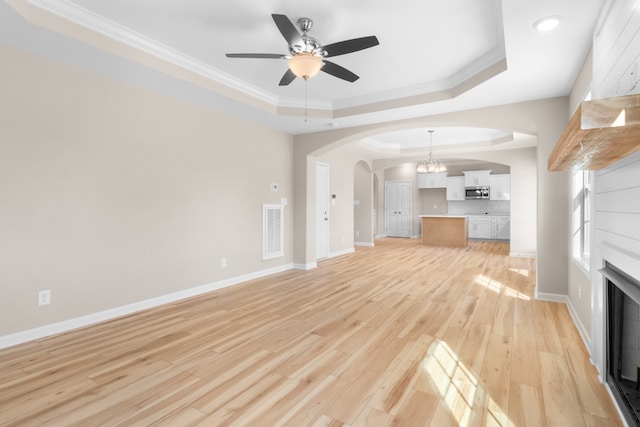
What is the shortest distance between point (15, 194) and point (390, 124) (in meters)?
4.70

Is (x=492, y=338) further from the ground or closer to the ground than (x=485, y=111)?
closer to the ground

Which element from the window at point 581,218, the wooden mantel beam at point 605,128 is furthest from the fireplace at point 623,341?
the window at point 581,218

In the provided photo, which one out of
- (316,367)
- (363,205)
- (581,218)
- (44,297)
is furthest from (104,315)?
(363,205)

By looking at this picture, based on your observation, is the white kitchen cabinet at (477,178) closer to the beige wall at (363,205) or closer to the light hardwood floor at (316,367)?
the beige wall at (363,205)

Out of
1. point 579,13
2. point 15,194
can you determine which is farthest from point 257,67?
point 579,13

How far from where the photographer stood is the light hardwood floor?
189 cm

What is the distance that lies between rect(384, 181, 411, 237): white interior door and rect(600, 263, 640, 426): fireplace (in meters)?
9.85

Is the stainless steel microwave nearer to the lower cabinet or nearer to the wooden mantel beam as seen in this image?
the lower cabinet

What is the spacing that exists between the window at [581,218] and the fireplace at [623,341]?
128 cm

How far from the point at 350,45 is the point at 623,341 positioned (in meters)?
2.68

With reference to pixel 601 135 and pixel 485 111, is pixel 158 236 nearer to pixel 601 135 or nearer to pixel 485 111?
pixel 601 135

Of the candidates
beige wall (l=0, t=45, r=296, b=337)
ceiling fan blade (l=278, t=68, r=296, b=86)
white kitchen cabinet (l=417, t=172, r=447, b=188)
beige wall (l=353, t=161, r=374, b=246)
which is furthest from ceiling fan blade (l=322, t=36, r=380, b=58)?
white kitchen cabinet (l=417, t=172, r=447, b=188)

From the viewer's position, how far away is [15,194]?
9.40ft

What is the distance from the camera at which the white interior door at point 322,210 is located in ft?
23.6
